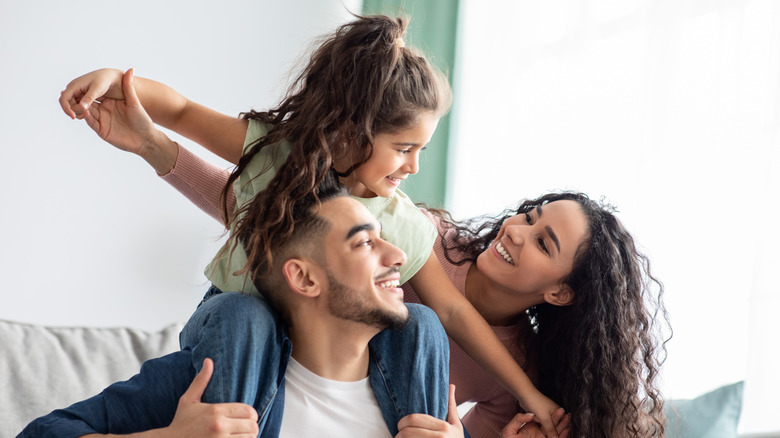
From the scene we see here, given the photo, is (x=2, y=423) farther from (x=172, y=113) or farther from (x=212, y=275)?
(x=172, y=113)

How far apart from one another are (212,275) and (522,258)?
720 mm

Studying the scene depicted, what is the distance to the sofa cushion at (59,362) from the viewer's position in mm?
1771

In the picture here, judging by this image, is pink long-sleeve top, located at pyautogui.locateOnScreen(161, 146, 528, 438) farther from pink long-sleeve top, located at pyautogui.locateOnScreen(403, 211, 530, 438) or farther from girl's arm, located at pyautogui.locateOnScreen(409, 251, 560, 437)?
girl's arm, located at pyautogui.locateOnScreen(409, 251, 560, 437)

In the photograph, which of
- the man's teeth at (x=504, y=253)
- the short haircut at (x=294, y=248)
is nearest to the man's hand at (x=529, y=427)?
the man's teeth at (x=504, y=253)

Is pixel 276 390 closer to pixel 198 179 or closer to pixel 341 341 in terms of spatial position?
pixel 341 341

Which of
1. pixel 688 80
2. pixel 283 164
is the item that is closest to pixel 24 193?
pixel 283 164

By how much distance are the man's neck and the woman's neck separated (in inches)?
20.9

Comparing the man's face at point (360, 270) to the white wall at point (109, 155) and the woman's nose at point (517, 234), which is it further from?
the white wall at point (109, 155)

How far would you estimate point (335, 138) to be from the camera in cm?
167

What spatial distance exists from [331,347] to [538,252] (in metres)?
0.60

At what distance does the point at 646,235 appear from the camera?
229 cm

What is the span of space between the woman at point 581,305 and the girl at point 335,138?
124mm

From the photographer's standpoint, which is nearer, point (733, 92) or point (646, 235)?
point (733, 92)

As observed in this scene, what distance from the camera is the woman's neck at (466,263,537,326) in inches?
77.0
